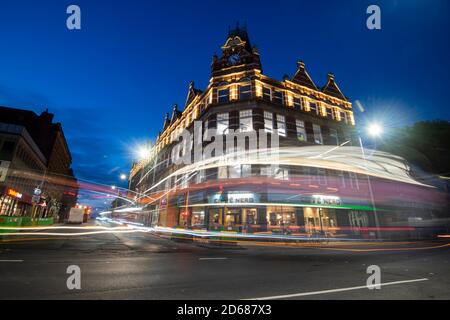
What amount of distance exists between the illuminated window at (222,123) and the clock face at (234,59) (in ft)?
33.2

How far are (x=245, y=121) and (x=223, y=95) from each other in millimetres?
6143

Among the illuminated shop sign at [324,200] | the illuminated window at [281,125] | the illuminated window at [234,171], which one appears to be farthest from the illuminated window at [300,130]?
the illuminated window at [234,171]

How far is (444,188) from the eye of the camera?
34656 mm

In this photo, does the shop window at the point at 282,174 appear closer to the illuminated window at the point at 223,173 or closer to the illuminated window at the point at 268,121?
the illuminated window at the point at 268,121

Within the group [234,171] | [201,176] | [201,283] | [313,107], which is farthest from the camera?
[313,107]

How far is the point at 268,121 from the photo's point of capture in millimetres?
32781

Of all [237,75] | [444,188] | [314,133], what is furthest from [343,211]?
[237,75]

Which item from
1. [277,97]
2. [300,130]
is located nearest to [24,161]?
[277,97]

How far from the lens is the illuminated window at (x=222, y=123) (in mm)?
32319

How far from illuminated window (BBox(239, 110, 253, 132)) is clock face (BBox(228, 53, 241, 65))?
988cm

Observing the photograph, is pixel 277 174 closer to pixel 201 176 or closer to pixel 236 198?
pixel 236 198

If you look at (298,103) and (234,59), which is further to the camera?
(234,59)

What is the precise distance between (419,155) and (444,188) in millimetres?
9241
